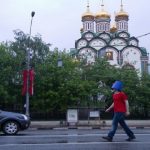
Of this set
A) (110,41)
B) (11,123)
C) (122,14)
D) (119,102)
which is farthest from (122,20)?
(119,102)

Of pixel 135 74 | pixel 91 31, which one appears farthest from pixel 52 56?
pixel 91 31

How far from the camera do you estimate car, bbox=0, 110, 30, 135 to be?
18094 mm

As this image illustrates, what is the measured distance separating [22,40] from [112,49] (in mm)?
27928

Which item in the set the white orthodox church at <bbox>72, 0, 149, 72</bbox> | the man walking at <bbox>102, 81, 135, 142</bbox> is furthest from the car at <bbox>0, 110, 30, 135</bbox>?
the white orthodox church at <bbox>72, 0, 149, 72</bbox>

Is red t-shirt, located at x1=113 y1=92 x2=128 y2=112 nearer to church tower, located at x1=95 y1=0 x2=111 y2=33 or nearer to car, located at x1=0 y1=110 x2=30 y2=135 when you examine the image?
car, located at x1=0 y1=110 x2=30 y2=135

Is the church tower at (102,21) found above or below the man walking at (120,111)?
above

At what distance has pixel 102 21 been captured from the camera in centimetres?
8619

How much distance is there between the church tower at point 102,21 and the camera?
85.1 m

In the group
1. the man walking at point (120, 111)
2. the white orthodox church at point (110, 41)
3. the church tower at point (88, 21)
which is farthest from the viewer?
the church tower at point (88, 21)

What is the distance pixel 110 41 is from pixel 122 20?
926 cm

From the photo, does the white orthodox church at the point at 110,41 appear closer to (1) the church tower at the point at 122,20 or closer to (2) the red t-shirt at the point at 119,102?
(1) the church tower at the point at 122,20

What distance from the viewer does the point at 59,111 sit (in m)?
43.7

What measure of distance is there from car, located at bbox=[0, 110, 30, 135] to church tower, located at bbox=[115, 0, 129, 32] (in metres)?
69.5

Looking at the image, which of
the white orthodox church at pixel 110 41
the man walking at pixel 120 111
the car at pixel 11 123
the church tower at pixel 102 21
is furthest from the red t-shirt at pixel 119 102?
the church tower at pixel 102 21
